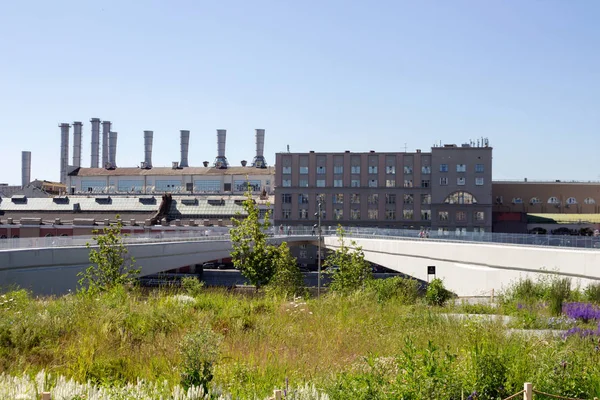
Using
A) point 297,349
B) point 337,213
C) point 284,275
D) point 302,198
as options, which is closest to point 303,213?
point 302,198

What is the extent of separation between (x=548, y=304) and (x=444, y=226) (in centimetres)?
6864

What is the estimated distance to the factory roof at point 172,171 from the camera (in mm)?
108125

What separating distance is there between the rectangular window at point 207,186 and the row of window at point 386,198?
18.6m

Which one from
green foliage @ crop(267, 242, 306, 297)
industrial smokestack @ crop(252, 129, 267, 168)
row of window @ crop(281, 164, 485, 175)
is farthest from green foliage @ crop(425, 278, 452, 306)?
industrial smokestack @ crop(252, 129, 267, 168)

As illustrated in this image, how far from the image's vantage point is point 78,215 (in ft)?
294

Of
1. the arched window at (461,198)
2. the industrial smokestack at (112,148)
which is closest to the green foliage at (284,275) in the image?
the arched window at (461,198)

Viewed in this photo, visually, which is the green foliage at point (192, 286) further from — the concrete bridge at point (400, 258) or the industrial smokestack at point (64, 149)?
the industrial smokestack at point (64, 149)

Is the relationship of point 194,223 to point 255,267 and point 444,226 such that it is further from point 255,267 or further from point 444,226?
point 255,267

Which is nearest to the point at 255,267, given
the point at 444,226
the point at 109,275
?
the point at 109,275

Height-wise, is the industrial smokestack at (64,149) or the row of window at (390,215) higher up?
Answer: the industrial smokestack at (64,149)

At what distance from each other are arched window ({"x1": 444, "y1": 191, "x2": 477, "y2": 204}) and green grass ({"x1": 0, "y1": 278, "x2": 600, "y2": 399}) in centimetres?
7335

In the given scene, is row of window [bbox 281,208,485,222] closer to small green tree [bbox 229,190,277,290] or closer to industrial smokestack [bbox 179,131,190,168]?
industrial smokestack [bbox 179,131,190,168]

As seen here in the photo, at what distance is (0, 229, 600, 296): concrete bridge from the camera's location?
2892 cm

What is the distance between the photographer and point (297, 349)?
419 inches
